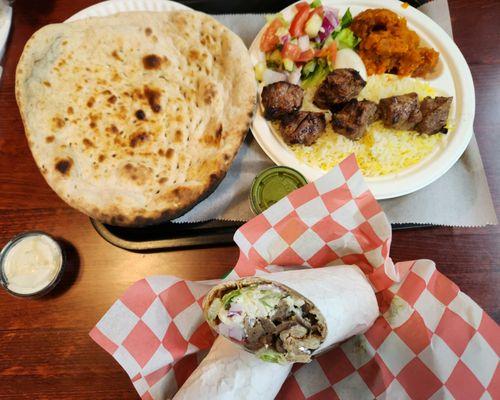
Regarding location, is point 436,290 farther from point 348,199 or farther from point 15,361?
point 15,361

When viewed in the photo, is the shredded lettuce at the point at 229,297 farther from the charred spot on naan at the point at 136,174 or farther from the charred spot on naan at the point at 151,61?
the charred spot on naan at the point at 151,61

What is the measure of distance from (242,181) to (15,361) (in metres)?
1.54

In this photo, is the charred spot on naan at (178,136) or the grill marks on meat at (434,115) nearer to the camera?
the charred spot on naan at (178,136)

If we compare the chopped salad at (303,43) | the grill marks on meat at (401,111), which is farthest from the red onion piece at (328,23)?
the grill marks on meat at (401,111)

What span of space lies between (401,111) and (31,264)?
7.16ft

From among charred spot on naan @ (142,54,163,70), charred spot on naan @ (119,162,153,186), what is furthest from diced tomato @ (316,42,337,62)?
charred spot on naan @ (119,162,153,186)

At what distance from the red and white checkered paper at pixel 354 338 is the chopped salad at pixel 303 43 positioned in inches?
40.8

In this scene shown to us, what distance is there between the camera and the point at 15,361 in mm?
2170

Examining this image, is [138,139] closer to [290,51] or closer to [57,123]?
[57,123]

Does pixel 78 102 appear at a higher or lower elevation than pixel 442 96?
higher

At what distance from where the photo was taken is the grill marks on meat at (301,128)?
2.33m

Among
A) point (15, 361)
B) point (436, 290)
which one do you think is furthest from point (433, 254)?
point (15, 361)

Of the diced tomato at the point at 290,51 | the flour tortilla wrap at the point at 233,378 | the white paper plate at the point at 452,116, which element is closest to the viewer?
the flour tortilla wrap at the point at 233,378

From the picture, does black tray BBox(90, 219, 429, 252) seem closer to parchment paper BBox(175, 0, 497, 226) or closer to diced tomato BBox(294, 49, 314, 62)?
parchment paper BBox(175, 0, 497, 226)
